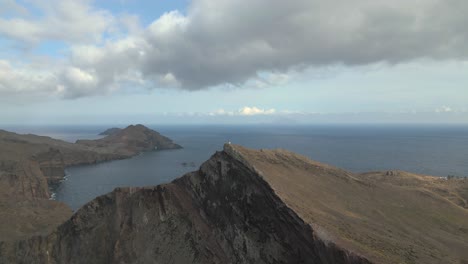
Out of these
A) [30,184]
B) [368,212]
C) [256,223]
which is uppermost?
[256,223]

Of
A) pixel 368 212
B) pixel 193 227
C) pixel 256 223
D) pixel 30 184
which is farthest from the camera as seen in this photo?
pixel 30 184

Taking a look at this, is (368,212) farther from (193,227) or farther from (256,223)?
(193,227)

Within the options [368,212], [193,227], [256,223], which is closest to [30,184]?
[193,227]

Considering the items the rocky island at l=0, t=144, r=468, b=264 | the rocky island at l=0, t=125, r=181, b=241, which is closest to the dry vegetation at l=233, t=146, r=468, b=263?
the rocky island at l=0, t=144, r=468, b=264

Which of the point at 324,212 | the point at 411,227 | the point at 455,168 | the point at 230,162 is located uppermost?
the point at 230,162

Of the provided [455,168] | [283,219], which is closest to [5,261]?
[283,219]

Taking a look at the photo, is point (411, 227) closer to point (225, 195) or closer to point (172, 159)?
point (225, 195)

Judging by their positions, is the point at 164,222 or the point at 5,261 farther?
the point at 5,261

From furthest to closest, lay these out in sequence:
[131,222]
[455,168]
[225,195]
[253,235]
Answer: [455,168] < [131,222] < [225,195] < [253,235]
